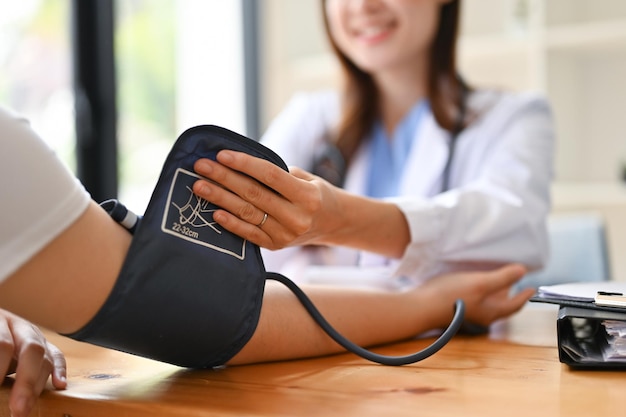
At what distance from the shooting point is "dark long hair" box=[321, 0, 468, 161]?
1.56 m

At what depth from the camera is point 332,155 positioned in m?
1.57

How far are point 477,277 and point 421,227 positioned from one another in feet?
0.31

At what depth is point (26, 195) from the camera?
554mm

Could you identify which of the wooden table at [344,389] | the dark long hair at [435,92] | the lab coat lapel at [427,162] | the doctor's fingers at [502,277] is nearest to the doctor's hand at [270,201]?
the wooden table at [344,389]

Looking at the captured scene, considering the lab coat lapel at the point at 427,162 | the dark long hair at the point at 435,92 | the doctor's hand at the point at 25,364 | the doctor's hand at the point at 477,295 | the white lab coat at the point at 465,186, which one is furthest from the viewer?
the dark long hair at the point at 435,92

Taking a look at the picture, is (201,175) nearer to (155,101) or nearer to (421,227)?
(421,227)

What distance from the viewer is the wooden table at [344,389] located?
621mm

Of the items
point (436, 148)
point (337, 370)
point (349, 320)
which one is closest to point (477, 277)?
point (349, 320)

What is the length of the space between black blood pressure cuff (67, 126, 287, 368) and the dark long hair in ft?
2.80

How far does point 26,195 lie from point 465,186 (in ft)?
3.09

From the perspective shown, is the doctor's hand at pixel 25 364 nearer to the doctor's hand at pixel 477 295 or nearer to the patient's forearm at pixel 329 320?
the patient's forearm at pixel 329 320

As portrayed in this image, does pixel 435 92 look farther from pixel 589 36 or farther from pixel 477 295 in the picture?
pixel 589 36

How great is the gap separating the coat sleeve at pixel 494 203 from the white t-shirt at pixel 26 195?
0.57 metres

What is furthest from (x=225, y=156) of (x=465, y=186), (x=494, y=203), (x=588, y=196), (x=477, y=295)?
(x=588, y=196)
